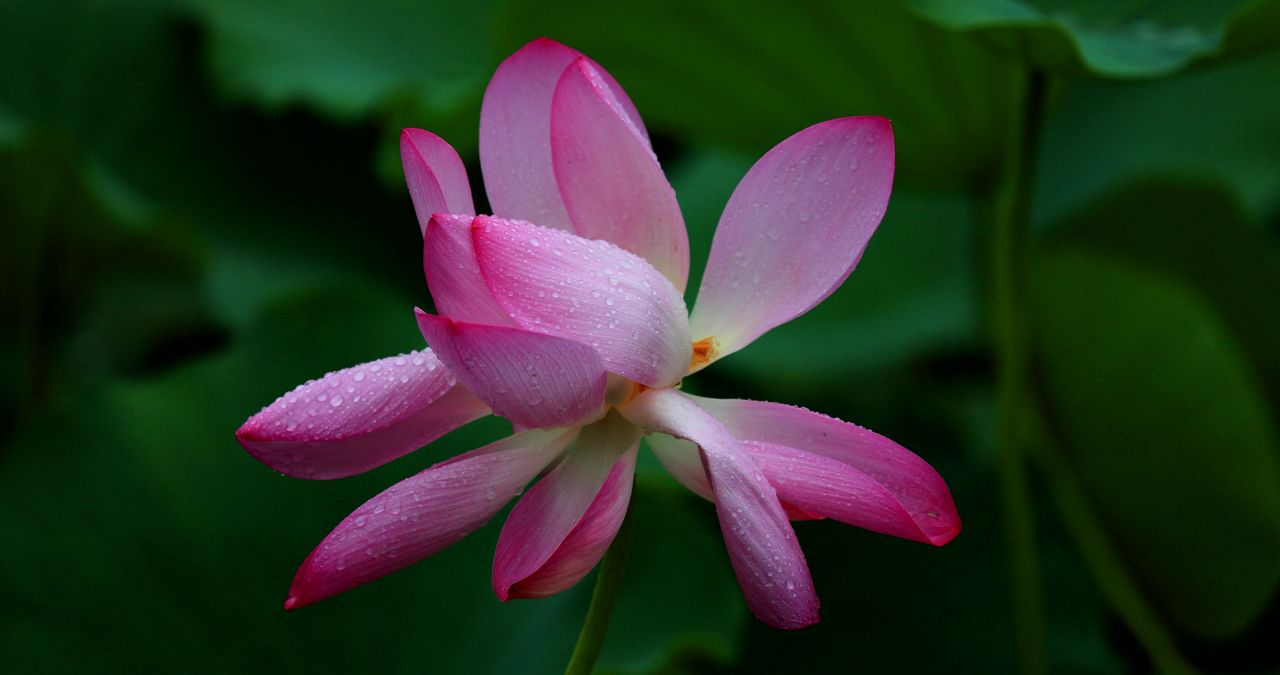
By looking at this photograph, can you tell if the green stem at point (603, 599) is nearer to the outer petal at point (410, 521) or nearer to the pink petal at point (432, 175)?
the outer petal at point (410, 521)

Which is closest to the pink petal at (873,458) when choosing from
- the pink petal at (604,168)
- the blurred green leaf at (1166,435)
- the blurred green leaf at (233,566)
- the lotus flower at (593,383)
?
the lotus flower at (593,383)

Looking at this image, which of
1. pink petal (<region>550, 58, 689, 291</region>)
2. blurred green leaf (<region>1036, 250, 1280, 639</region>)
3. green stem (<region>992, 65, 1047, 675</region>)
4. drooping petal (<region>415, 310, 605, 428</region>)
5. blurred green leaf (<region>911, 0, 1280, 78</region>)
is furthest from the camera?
blurred green leaf (<region>1036, 250, 1280, 639</region>)

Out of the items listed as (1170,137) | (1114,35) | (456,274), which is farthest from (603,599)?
(1170,137)

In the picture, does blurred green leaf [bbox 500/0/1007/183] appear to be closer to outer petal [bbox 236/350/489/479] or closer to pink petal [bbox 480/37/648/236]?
pink petal [bbox 480/37/648/236]

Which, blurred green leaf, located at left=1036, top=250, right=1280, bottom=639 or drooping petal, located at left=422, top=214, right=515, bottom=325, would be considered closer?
drooping petal, located at left=422, top=214, right=515, bottom=325

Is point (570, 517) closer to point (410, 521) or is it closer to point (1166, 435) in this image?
point (410, 521)

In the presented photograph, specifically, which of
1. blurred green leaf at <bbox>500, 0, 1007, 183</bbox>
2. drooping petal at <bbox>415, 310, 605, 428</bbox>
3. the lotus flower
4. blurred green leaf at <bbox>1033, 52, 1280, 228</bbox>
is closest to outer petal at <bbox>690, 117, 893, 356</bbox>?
the lotus flower
